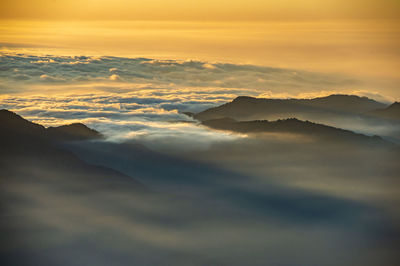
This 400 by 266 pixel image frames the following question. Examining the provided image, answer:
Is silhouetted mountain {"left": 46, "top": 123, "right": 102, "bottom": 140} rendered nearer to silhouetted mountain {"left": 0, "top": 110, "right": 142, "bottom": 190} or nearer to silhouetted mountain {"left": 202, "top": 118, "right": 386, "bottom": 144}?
silhouetted mountain {"left": 0, "top": 110, "right": 142, "bottom": 190}

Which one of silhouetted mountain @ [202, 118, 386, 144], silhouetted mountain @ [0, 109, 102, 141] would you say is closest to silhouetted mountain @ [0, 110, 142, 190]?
silhouetted mountain @ [0, 109, 102, 141]

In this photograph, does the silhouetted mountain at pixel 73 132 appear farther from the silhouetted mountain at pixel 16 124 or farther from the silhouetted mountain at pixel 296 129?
the silhouetted mountain at pixel 296 129

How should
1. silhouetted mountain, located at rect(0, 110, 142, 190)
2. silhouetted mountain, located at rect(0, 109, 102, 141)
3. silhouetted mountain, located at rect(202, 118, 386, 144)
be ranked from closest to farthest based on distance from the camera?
silhouetted mountain, located at rect(0, 110, 142, 190), silhouetted mountain, located at rect(0, 109, 102, 141), silhouetted mountain, located at rect(202, 118, 386, 144)

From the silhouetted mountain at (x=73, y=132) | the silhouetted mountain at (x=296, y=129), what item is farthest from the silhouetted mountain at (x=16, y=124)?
the silhouetted mountain at (x=296, y=129)

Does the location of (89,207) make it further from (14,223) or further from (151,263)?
(151,263)

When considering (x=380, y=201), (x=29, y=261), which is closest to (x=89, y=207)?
(x=29, y=261)

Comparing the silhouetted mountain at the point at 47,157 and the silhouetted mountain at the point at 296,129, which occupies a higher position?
the silhouetted mountain at the point at 296,129

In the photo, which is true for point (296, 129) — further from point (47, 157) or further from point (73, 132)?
point (47, 157)

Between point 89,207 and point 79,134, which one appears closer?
point 89,207
